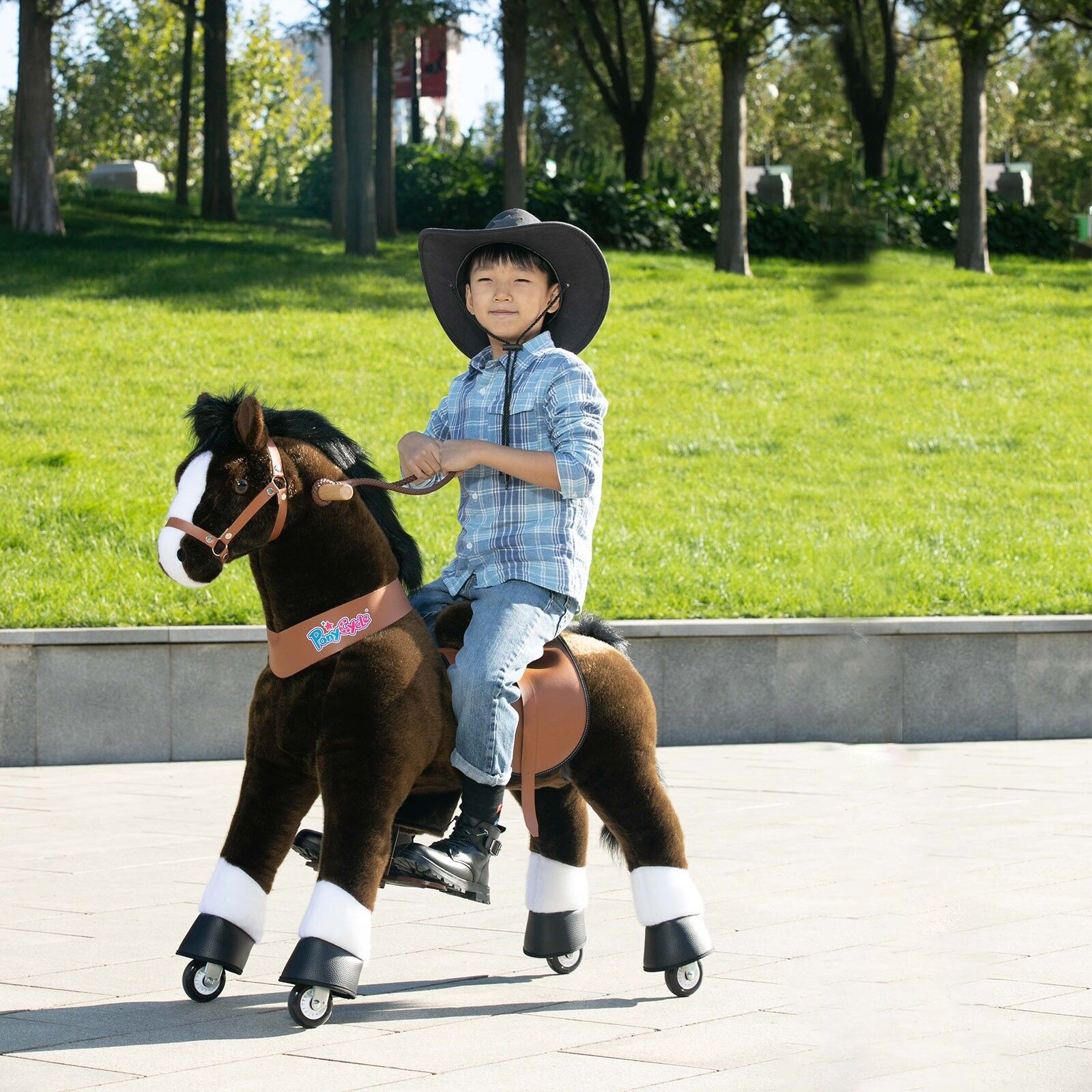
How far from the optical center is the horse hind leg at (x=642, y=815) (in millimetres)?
4004

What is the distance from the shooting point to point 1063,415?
13.9 meters

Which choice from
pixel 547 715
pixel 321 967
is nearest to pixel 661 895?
pixel 547 715

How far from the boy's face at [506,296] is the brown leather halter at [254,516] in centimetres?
66

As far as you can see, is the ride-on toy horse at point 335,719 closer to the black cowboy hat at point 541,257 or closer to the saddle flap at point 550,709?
the saddle flap at point 550,709

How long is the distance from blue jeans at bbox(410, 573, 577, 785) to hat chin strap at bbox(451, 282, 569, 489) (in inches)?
12.0

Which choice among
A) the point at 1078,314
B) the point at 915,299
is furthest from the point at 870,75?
the point at 1078,314

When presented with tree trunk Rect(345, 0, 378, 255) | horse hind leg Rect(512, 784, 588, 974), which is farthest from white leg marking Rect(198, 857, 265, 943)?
tree trunk Rect(345, 0, 378, 255)

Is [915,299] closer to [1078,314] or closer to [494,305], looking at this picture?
[494,305]

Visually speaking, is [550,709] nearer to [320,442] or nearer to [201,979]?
[320,442]

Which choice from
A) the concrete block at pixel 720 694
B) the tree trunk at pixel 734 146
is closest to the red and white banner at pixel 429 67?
the concrete block at pixel 720 694

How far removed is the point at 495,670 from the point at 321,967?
30.8 inches

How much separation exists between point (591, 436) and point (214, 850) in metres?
3.04

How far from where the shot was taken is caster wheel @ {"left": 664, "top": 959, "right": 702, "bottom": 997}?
4.00 m

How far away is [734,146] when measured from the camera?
229 cm
